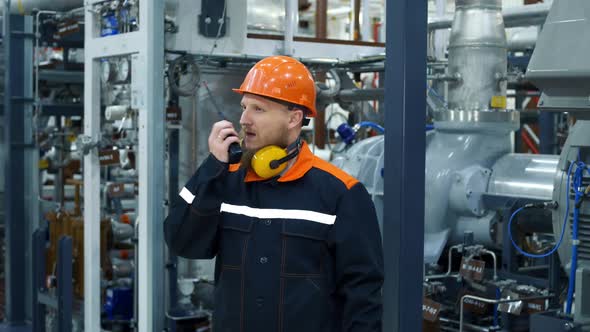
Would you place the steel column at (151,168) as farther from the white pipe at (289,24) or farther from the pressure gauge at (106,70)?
the white pipe at (289,24)

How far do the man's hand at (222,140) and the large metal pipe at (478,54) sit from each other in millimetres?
2444

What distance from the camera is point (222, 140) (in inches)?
102

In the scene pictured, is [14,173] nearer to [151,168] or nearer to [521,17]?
[151,168]

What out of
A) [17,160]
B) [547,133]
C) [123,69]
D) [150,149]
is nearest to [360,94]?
[123,69]

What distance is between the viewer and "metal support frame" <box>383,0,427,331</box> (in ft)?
8.77

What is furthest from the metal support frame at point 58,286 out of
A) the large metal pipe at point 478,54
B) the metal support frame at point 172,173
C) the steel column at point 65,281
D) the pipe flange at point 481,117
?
the large metal pipe at point 478,54

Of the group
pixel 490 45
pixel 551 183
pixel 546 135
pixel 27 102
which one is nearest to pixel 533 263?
pixel 551 183

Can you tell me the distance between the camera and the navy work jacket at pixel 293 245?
2529mm

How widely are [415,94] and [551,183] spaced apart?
205 centimetres

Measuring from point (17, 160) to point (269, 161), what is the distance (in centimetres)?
432

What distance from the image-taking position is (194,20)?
459 centimetres

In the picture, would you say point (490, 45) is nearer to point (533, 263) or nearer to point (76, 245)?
point (533, 263)

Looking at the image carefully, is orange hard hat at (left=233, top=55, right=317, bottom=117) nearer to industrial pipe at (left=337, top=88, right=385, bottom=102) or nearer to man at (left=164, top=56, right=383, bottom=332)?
man at (left=164, top=56, right=383, bottom=332)

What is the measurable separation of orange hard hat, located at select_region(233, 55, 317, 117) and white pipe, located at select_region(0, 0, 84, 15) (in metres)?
3.43
